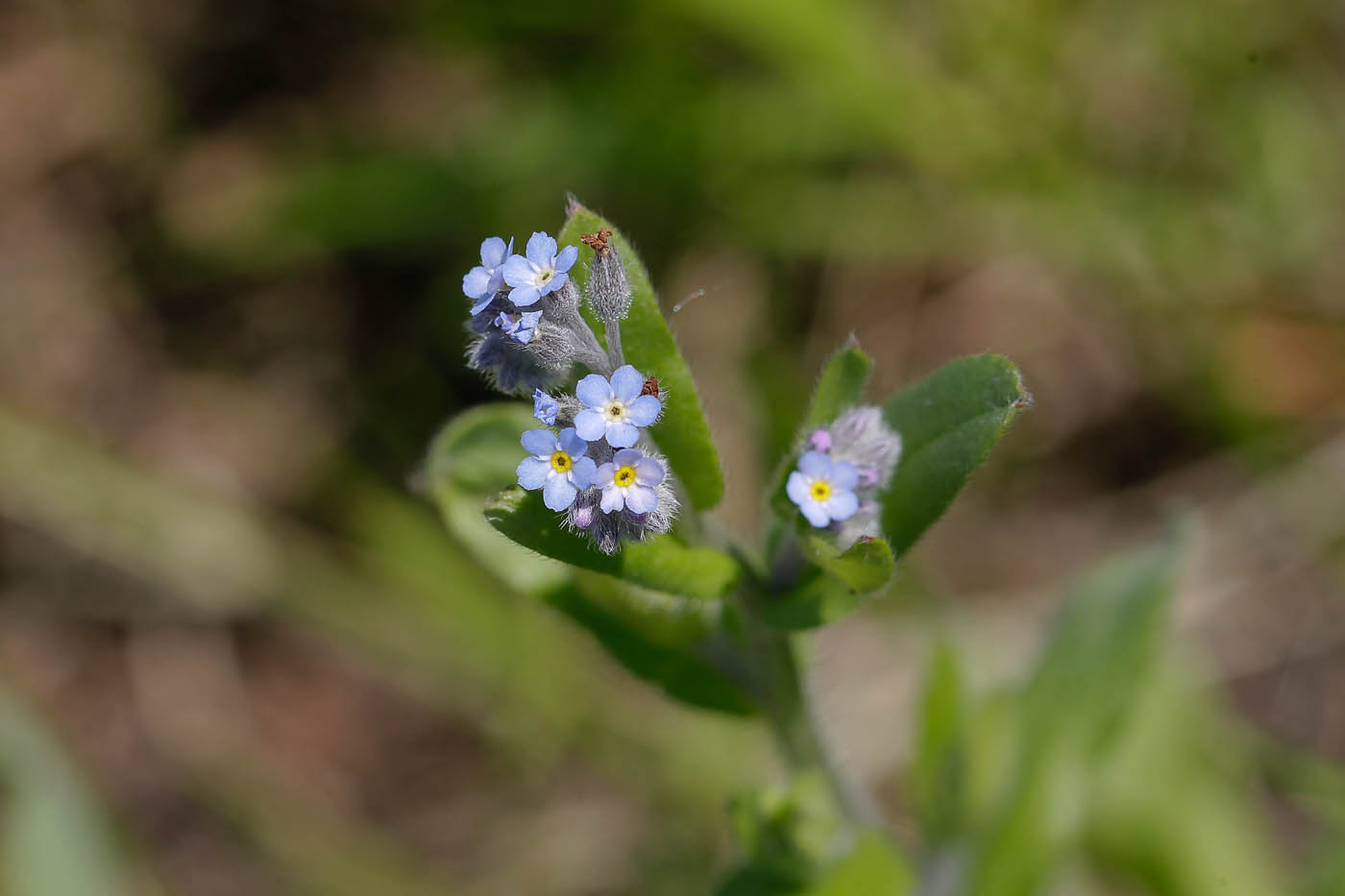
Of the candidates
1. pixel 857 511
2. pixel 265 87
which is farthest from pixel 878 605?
pixel 265 87

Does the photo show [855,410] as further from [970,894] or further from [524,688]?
[524,688]

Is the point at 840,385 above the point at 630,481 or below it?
above

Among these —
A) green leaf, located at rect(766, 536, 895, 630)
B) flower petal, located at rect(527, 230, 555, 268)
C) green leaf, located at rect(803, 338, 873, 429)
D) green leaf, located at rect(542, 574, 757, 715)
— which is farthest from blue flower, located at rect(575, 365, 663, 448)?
green leaf, located at rect(542, 574, 757, 715)

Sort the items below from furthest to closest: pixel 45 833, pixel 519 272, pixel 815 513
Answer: pixel 45 833, pixel 815 513, pixel 519 272

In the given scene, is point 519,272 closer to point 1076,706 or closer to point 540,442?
point 540,442

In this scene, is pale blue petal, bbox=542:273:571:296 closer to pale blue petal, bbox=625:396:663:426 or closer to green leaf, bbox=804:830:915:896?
pale blue petal, bbox=625:396:663:426

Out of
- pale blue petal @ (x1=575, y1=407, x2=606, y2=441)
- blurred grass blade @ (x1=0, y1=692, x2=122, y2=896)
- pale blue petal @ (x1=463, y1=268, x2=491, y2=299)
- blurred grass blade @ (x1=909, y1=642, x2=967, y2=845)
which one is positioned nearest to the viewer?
pale blue petal @ (x1=575, y1=407, x2=606, y2=441)

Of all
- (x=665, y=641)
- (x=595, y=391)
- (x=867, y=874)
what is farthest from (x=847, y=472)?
(x=867, y=874)
